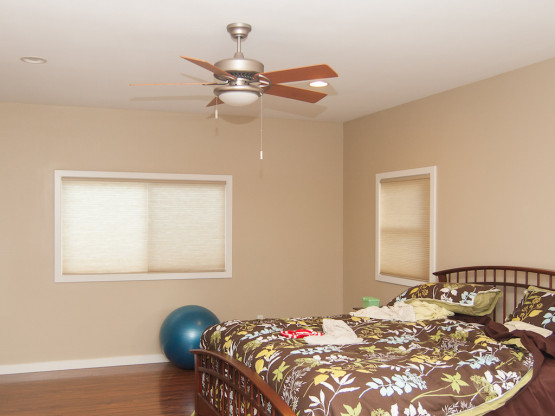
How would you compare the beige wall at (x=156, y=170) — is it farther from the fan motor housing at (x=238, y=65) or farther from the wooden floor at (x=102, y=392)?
the fan motor housing at (x=238, y=65)

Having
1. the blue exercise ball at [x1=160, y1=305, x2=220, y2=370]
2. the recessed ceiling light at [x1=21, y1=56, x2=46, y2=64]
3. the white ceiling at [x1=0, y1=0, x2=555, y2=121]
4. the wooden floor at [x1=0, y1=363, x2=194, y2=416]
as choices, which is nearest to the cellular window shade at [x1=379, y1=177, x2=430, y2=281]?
the white ceiling at [x1=0, y1=0, x2=555, y2=121]

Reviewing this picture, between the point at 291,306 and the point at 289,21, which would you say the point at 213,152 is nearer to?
the point at 291,306

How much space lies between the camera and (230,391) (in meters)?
3.34

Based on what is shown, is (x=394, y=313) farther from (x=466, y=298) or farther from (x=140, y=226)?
(x=140, y=226)

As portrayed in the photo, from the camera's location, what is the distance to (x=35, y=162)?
17.9 feet

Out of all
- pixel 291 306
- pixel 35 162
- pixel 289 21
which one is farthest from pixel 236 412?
pixel 35 162

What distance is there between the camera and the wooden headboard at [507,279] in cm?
390

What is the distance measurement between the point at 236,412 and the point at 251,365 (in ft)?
1.06

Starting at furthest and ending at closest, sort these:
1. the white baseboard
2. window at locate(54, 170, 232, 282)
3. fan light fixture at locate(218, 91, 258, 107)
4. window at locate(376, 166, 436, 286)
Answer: window at locate(54, 170, 232, 282) < the white baseboard < window at locate(376, 166, 436, 286) < fan light fixture at locate(218, 91, 258, 107)

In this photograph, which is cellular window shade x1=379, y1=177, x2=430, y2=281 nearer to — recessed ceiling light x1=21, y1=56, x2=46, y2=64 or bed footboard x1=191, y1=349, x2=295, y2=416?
bed footboard x1=191, y1=349, x2=295, y2=416

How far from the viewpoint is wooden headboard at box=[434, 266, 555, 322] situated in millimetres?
3896

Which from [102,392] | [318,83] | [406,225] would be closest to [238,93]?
[318,83]

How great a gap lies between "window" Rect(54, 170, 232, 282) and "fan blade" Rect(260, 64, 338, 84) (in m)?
3.00

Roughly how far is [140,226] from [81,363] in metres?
1.49
